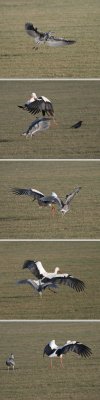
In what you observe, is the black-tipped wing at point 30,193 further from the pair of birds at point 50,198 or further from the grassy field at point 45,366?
the grassy field at point 45,366

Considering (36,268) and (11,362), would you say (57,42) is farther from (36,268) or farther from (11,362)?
(11,362)

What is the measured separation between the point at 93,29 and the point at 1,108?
3.37ft

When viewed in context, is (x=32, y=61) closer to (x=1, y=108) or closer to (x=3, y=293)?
(x=1, y=108)

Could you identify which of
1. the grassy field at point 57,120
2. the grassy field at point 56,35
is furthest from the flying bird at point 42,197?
the grassy field at point 56,35

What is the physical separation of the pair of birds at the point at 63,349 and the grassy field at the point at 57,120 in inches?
68.5

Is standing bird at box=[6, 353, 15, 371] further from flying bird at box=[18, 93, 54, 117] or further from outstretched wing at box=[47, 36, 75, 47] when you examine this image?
outstretched wing at box=[47, 36, 75, 47]

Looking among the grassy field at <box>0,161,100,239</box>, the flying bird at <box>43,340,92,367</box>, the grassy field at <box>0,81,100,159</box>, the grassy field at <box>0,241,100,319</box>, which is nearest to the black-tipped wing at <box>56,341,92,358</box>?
the flying bird at <box>43,340,92,367</box>

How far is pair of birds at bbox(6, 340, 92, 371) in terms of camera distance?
1534 centimetres

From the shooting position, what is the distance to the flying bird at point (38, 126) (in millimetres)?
16422

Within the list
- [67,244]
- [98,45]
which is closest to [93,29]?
[98,45]

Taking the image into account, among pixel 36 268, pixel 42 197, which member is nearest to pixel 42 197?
pixel 42 197

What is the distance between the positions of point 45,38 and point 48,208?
1441mm

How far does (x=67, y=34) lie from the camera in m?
16.9

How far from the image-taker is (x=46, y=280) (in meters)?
15.7
